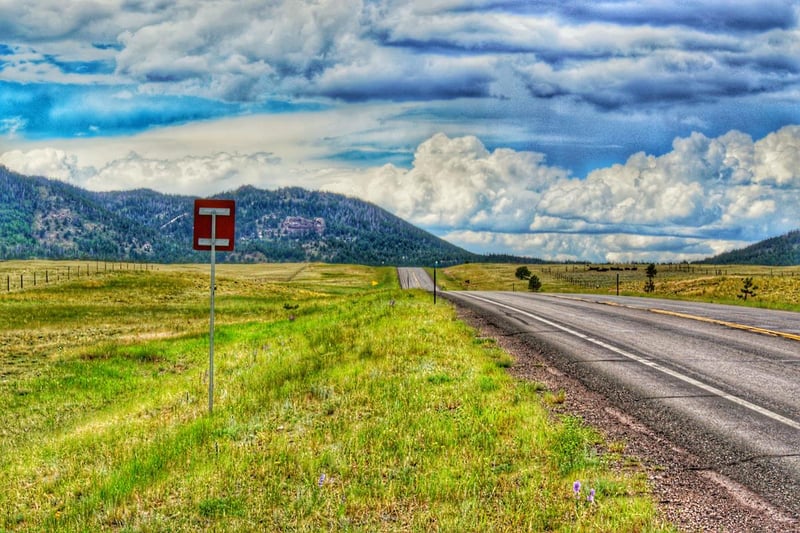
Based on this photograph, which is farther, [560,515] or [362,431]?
[362,431]

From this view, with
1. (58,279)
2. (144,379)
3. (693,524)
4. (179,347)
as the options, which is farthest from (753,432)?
(58,279)

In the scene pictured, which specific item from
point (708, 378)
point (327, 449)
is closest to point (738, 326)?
point (708, 378)

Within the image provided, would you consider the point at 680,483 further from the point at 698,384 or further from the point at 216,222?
the point at 216,222

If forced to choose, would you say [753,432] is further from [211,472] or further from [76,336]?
[76,336]

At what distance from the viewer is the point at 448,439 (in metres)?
7.99

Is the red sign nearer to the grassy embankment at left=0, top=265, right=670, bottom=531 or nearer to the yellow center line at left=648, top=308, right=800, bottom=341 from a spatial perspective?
the grassy embankment at left=0, top=265, right=670, bottom=531

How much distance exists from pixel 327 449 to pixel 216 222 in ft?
18.5

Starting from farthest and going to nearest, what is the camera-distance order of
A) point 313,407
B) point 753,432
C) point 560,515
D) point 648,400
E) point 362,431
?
1. point 313,407
2. point 648,400
3. point 362,431
4. point 753,432
5. point 560,515

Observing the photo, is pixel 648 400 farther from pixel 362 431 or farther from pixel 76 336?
pixel 76 336

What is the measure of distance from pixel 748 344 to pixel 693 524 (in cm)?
1116

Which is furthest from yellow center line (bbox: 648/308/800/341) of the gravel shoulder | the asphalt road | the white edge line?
the gravel shoulder

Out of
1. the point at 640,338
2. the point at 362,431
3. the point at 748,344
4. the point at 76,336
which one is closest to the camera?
the point at 362,431

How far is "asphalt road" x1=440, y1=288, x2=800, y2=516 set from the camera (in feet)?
22.6

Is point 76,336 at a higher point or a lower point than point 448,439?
lower
